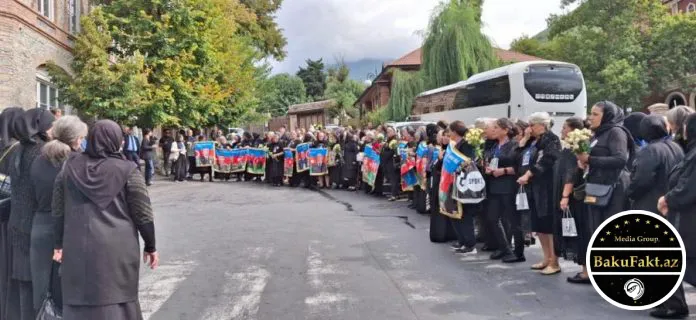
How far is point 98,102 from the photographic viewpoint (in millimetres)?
20891

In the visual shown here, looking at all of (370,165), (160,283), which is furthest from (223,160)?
(160,283)

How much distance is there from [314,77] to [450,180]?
101m

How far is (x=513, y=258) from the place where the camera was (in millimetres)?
8148

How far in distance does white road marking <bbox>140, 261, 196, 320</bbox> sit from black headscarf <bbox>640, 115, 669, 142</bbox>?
4985 millimetres

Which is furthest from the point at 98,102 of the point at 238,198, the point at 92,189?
the point at 92,189

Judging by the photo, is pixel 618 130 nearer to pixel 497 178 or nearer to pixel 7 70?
pixel 497 178

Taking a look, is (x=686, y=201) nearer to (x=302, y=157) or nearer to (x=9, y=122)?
(x=9, y=122)

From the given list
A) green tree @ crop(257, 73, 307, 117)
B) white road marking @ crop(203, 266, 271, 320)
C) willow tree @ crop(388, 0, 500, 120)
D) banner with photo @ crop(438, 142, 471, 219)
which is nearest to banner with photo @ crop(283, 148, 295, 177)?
banner with photo @ crop(438, 142, 471, 219)

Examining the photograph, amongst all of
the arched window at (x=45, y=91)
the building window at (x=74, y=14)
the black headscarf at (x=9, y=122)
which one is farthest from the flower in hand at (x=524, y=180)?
the building window at (x=74, y=14)

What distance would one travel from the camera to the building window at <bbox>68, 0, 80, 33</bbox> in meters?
25.2

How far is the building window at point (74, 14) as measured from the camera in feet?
82.8

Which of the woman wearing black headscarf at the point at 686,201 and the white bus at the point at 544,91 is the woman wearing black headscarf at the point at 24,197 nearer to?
the woman wearing black headscarf at the point at 686,201

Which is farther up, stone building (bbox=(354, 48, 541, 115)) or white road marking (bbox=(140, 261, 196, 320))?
stone building (bbox=(354, 48, 541, 115))

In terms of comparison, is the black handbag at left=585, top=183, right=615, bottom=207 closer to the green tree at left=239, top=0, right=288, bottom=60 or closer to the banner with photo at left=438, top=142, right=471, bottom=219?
the banner with photo at left=438, top=142, right=471, bottom=219
